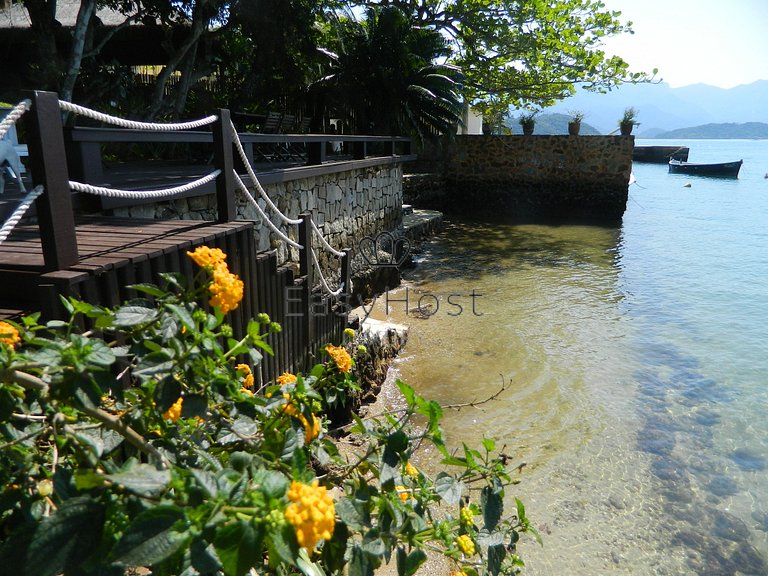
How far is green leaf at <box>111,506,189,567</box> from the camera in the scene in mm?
987

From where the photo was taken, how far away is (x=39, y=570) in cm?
106

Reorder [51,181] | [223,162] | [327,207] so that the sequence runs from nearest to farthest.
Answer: [51,181]
[223,162]
[327,207]

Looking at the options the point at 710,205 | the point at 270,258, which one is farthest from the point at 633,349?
the point at 710,205

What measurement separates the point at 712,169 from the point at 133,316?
42.7 m

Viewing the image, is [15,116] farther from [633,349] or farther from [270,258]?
[633,349]

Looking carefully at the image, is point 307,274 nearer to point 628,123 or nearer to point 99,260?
point 99,260

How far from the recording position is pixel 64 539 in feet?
3.51

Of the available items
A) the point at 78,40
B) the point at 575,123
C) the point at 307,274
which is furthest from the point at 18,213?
the point at 575,123

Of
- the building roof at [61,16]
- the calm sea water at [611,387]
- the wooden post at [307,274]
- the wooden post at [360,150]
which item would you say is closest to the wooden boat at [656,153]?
the calm sea water at [611,387]

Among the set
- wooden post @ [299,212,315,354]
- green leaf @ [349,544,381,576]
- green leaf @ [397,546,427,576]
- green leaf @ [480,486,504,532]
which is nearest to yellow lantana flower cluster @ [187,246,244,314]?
green leaf @ [349,544,381,576]

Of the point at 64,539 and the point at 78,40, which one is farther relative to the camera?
the point at 78,40

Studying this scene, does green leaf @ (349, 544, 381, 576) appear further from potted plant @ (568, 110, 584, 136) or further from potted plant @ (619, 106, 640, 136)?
potted plant @ (568, 110, 584, 136)

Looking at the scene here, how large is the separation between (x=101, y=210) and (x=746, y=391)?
6531 millimetres

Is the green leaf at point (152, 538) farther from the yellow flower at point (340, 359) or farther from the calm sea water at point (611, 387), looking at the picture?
the calm sea water at point (611, 387)
